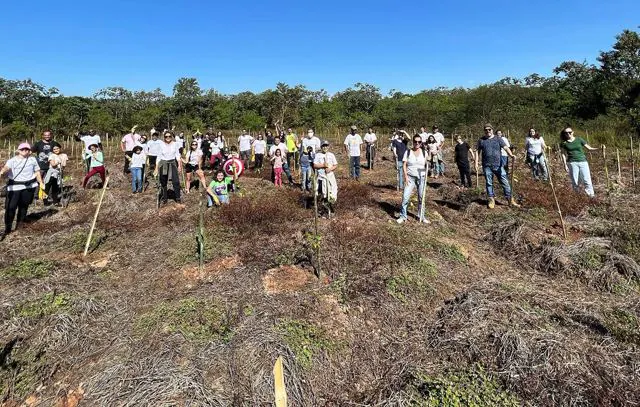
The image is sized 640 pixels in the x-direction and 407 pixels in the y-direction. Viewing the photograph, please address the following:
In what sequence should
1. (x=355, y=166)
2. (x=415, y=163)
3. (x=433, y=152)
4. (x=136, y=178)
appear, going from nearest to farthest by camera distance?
(x=415, y=163), (x=136, y=178), (x=355, y=166), (x=433, y=152)

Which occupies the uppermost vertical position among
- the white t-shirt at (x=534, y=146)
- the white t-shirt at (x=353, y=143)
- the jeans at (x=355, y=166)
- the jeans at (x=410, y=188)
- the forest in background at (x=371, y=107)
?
the forest in background at (x=371, y=107)

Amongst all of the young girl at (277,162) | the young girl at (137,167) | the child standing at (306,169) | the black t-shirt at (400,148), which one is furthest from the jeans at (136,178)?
the black t-shirt at (400,148)

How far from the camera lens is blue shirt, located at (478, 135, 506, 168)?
295 inches

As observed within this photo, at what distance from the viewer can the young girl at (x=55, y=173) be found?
8.33 metres

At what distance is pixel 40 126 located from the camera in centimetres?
3017

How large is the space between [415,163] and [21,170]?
6367 millimetres

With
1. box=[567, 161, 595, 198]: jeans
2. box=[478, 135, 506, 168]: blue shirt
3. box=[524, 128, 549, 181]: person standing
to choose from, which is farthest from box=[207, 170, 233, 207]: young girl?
box=[524, 128, 549, 181]: person standing

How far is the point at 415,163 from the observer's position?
6.74 m

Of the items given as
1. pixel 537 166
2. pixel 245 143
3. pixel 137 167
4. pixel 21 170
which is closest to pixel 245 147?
pixel 245 143

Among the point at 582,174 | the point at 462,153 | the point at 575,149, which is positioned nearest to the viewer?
the point at 575,149

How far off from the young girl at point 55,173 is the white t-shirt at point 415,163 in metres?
7.05

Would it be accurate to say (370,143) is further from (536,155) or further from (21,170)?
(21,170)

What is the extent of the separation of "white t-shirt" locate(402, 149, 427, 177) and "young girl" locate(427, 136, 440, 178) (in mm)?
4410

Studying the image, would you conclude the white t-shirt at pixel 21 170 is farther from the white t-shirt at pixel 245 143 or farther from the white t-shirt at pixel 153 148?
the white t-shirt at pixel 245 143
